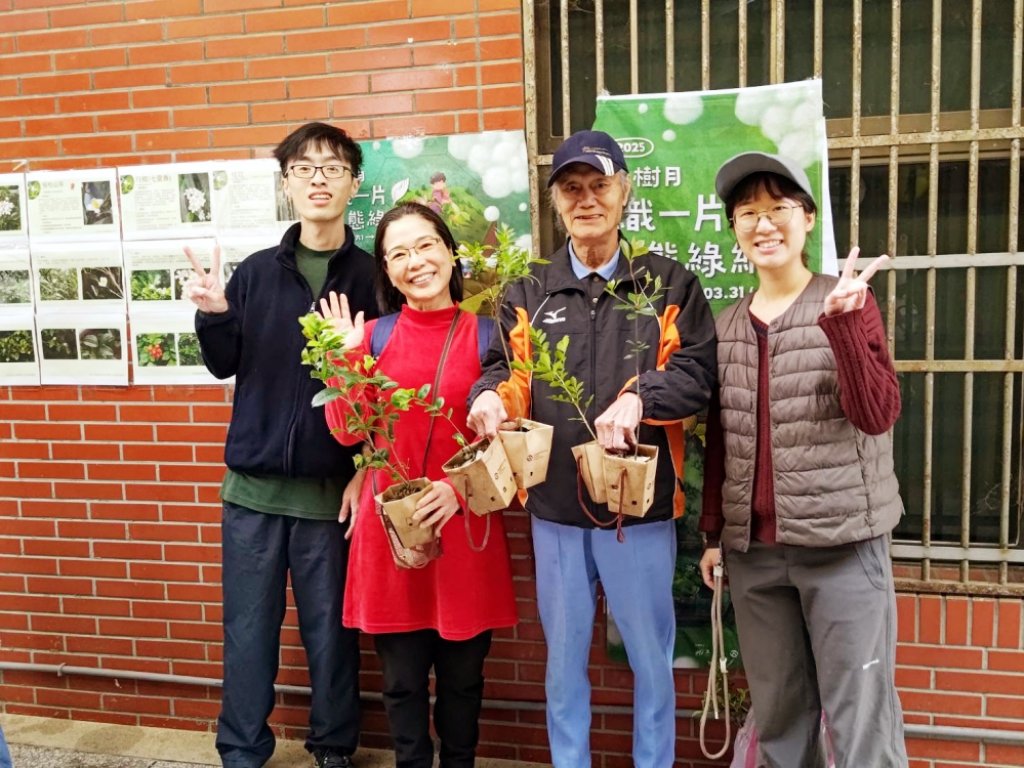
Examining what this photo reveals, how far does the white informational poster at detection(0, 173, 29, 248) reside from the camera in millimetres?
3316

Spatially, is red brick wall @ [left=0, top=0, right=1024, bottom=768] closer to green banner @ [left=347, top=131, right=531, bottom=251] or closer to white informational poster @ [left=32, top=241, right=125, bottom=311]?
green banner @ [left=347, top=131, right=531, bottom=251]

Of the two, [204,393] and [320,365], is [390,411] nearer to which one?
[320,365]

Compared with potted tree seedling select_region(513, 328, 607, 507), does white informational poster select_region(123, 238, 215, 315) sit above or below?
above

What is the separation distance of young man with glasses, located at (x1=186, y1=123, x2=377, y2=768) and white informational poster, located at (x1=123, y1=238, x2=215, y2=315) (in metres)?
0.53

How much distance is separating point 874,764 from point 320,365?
1.80 metres

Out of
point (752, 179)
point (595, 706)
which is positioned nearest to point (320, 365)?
point (752, 179)

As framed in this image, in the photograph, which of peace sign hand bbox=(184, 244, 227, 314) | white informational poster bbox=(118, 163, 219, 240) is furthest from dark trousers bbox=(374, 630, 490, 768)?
white informational poster bbox=(118, 163, 219, 240)

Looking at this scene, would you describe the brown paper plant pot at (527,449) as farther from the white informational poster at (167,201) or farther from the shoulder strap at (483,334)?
the white informational poster at (167,201)

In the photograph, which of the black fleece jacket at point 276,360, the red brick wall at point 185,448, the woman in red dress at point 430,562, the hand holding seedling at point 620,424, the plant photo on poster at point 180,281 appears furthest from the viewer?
the plant photo on poster at point 180,281

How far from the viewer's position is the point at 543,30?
2.93 metres

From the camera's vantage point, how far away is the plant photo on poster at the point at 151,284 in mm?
3217

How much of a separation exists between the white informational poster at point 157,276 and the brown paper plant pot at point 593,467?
183 cm

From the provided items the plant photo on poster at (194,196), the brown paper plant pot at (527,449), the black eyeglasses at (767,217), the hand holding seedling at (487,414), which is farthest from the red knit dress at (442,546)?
the plant photo on poster at (194,196)

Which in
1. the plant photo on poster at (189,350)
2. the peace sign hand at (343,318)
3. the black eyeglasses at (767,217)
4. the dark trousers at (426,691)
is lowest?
the dark trousers at (426,691)
